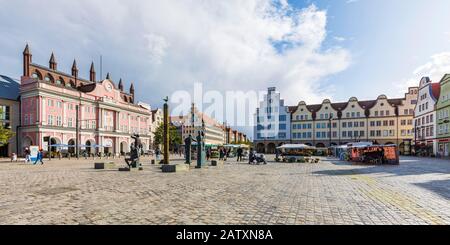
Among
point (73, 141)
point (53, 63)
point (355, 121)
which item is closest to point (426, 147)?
point (355, 121)

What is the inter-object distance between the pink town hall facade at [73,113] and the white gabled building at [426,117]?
62.4 meters

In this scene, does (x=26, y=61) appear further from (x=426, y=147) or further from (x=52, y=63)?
(x=426, y=147)

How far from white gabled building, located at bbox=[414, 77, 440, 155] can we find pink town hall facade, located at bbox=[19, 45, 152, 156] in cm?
6237

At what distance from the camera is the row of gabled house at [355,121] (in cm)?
5494

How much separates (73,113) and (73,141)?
237 inches

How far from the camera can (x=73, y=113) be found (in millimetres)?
56875

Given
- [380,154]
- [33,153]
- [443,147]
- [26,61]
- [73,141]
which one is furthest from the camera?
[26,61]

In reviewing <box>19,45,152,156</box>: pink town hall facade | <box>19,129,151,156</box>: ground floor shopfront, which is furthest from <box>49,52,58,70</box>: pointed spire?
<box>19,129,151,156</box>: ground floor shopfront

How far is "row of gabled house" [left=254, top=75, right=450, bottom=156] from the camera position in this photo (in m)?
54.9

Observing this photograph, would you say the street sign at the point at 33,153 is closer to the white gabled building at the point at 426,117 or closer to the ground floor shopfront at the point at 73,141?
the ground floor shopfront at the point at 73,141

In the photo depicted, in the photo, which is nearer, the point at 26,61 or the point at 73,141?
the point at 73,141

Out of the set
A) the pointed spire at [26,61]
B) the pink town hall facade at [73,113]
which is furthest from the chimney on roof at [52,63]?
the pointed spire at [26,61]
